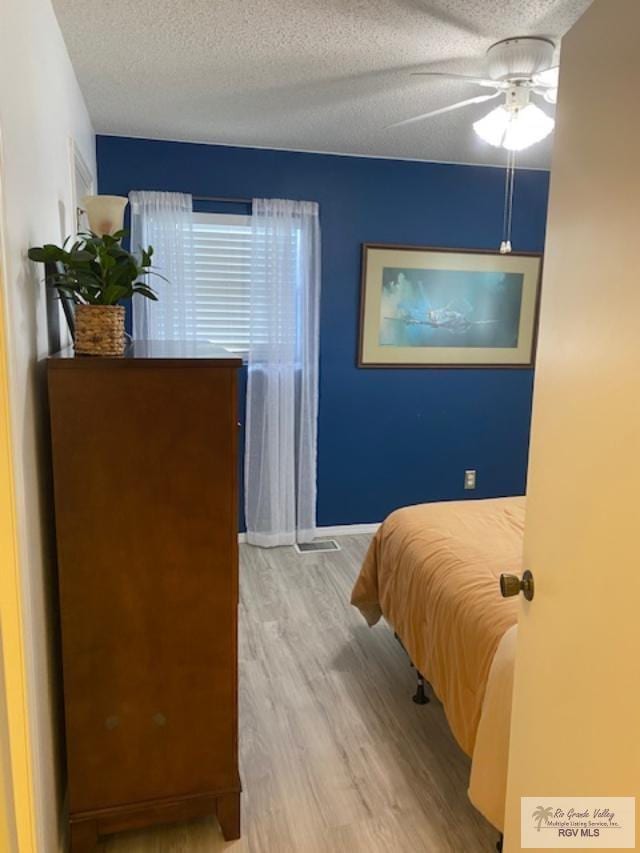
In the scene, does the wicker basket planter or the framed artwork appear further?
the framed artwork

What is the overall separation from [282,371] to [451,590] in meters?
2.04

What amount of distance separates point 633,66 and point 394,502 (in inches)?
137

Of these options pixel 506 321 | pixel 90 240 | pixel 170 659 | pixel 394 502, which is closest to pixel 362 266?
pixel 506 321

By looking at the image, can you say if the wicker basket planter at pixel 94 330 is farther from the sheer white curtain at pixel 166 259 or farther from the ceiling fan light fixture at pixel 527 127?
the sheer white curtain at pixel 166 259

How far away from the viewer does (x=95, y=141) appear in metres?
3.35

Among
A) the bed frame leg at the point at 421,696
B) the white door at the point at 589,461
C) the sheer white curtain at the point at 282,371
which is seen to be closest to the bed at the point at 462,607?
the bed frame leg at the point at 421,696

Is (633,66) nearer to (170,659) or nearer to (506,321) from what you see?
(170,659)

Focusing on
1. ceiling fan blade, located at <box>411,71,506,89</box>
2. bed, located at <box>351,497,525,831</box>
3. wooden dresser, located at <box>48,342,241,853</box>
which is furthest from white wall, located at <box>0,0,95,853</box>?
ceiling fan blade, located at <box>411,71,506,89</box>

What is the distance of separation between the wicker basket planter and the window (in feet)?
6.97

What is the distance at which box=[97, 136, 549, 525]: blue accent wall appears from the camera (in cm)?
356

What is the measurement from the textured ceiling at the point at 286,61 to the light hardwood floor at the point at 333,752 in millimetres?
2425

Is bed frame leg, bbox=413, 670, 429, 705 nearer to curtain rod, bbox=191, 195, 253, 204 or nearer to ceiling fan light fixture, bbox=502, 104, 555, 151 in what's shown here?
ceiling fan light fixture, bbox=502, 104, 555, 151

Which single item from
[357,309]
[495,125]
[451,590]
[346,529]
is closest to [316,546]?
[346,529]

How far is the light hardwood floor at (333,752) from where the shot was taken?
1.79 metres
